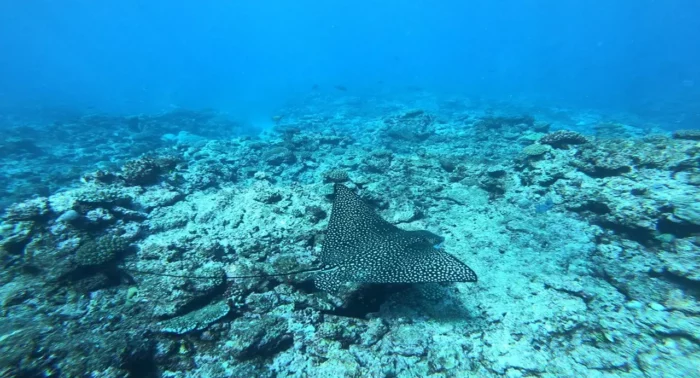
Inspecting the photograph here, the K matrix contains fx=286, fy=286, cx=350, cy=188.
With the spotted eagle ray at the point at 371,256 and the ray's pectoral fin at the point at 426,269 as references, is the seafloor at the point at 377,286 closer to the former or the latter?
the spotted eagle ray at the point at 371,256

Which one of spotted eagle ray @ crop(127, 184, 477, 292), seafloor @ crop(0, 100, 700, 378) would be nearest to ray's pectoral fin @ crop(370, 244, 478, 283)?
spotted eagle ray @ crop(127, 184, 477, 292)

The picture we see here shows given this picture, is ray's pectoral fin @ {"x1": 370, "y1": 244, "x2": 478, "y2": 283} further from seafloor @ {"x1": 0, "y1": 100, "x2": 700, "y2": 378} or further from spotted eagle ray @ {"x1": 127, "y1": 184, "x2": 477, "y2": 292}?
seafloor @ {"x1": 0, "y1": 100, "x2": 700, "y2": 378}

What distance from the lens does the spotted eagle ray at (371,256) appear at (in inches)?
155

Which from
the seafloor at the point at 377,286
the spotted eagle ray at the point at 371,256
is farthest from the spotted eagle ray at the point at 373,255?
the seafloor at the point at 377,286

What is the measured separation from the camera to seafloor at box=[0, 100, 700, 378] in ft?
12.4

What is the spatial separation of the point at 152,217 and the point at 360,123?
56.7ft

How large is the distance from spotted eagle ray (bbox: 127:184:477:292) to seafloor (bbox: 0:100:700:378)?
58 centimetres

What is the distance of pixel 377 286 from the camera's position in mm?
4668

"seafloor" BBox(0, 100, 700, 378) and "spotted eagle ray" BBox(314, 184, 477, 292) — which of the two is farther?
"spotted eagle ray" BBox(314, 184, 477, 292)

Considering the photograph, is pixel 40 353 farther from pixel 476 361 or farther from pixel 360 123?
pixel 360 123

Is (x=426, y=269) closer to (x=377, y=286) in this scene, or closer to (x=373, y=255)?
(x=373, y=255)

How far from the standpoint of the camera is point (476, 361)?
394 centimetres

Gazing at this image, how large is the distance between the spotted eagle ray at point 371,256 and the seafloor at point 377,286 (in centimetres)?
58

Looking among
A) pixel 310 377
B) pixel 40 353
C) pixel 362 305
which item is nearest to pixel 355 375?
pixel 310 377
